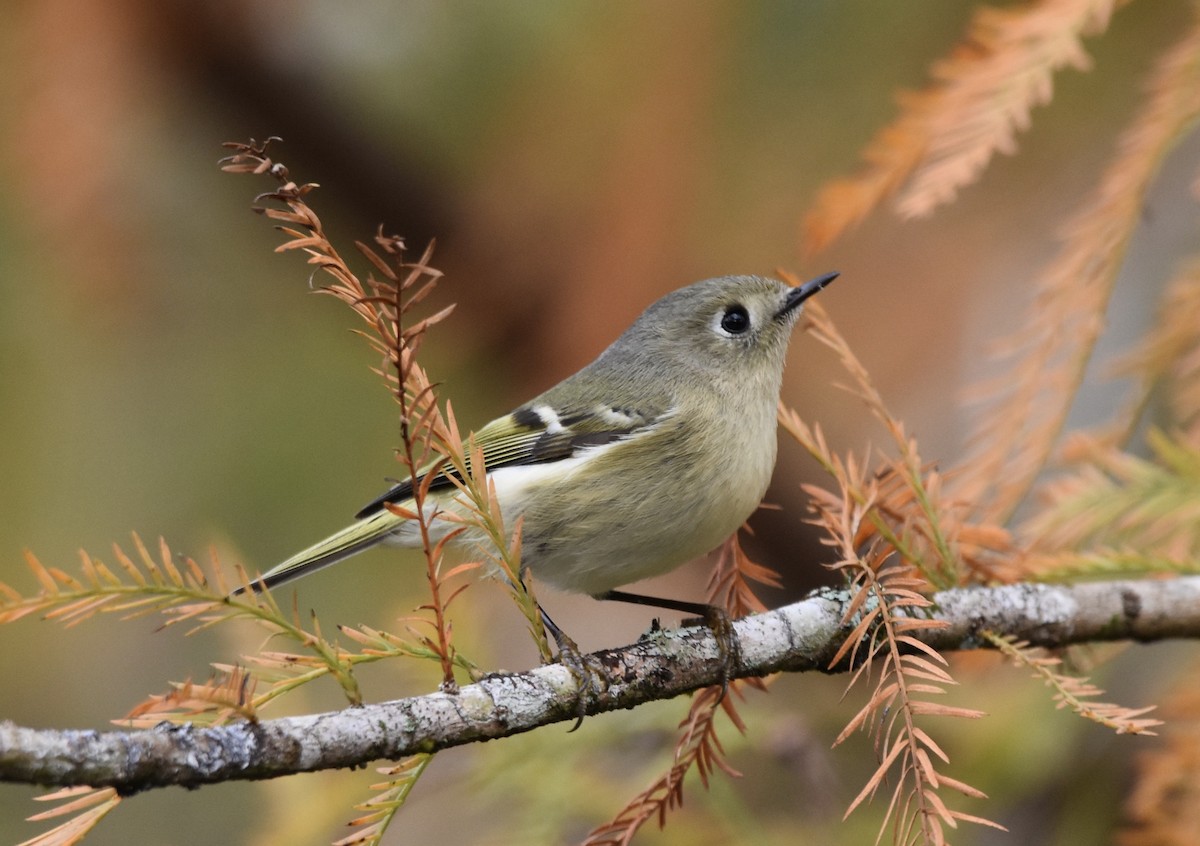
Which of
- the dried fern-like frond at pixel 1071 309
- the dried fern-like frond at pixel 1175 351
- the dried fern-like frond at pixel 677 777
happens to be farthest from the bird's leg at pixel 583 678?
the dried fern-like frond at pixel 1175 351

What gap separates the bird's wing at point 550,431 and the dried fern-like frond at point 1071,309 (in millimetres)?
579

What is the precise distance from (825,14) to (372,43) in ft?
2.88

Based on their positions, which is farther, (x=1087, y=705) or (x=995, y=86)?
(x=995, y=86)

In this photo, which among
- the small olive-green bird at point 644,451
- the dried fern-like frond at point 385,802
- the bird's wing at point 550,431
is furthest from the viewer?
the bird's wing at point 550,431

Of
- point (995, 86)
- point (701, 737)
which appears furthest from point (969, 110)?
point (701, 737)

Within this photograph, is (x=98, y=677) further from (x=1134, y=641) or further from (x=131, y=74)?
(x=1134, y=641)

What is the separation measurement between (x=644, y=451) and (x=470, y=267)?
0.56 m

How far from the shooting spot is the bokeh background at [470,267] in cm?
161

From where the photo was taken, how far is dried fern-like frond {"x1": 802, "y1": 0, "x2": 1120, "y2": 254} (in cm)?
116

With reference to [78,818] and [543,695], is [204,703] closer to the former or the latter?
[78,818]

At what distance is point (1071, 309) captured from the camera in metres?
1.25

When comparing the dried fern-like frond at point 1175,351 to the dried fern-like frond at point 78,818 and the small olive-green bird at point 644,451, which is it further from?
the dried fern-like frond at point 78,818

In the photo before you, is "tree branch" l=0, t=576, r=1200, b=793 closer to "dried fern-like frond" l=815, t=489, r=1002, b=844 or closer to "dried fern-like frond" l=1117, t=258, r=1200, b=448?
"dried fern-like frond" l=815, t=489, r=1002, b=844

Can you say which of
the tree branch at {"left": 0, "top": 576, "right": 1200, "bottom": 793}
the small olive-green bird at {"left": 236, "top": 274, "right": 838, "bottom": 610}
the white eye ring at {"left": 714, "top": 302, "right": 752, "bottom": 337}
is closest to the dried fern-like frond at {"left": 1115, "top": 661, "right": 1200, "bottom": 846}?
the tree branch at {"left": 0, "top": 576, "right": 1200, "bottom": 793}
